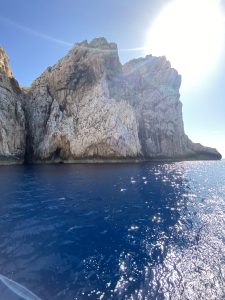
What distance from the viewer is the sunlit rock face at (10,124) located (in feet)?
192

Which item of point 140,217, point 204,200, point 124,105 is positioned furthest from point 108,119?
point 140,217

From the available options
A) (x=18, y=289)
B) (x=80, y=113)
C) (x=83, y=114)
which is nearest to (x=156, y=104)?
(x=83, y=114)

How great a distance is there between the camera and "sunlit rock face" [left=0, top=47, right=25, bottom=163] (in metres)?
58.6

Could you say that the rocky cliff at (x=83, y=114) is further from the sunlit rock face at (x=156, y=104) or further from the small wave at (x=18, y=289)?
the small wave at (x=18, y=289)

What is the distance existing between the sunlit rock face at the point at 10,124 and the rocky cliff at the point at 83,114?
0.84 feet

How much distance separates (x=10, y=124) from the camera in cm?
6091

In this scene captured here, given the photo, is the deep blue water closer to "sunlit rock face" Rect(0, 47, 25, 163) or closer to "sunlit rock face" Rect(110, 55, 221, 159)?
"sunlit rock face" Rect(0, 47, 25, 163)

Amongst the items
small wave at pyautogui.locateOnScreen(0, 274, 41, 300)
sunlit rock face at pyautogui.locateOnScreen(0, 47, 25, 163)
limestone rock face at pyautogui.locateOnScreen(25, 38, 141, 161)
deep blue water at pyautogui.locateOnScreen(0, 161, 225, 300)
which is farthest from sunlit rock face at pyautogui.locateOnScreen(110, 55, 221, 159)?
small wave at pyautogui.locateOnScreen(0, 274, 41, 300)

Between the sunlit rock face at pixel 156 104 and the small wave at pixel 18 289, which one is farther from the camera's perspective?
the sunlit rock face at pixel 156 104

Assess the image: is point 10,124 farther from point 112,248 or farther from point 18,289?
point 18,289

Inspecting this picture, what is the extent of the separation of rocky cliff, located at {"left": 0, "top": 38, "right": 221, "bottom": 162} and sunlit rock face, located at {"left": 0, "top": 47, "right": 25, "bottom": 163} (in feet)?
0.84

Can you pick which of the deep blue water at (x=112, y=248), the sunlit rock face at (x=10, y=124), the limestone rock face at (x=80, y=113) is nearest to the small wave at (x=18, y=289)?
the deep blue water at (x=112, y=248)

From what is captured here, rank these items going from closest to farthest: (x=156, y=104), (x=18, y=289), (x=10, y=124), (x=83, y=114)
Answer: (x=18, y=289) < (x=10, y=124) < (x=83, y=114) < (x=156, y=104)

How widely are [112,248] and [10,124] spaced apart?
58294 millimetres
